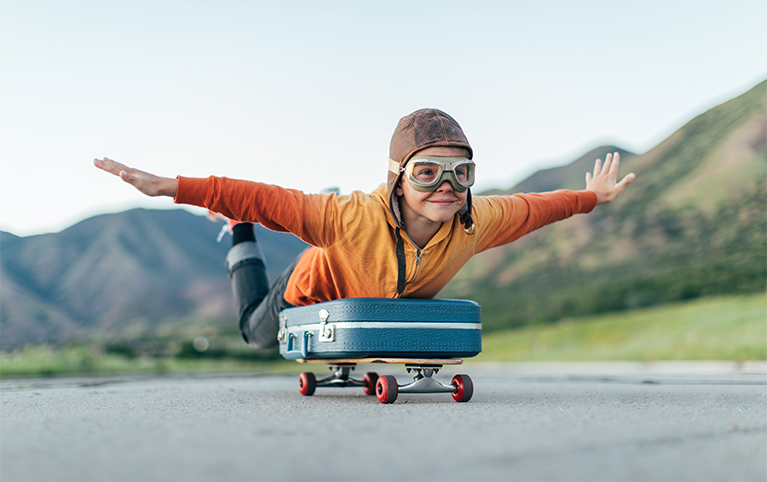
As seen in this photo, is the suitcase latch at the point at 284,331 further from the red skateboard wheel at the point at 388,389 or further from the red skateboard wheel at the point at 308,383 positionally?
the red skateboard wheel at the point at 388,389

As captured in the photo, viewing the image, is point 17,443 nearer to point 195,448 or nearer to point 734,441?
point 195,448

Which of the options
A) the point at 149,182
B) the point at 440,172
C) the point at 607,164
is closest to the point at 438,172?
the point at 440,172

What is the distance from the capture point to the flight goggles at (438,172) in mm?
3570

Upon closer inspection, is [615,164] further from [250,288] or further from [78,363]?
[78,363]

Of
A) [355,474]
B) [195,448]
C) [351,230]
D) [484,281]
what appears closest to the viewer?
[355,474]

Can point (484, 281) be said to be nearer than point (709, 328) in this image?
No

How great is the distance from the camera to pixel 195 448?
1982mm

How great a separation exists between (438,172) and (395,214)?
348mm

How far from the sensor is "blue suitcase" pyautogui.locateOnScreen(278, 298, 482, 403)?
11.6 ft

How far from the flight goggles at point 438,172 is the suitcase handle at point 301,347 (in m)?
1.15

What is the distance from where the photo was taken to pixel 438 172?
11.7 feet

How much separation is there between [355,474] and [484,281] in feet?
123

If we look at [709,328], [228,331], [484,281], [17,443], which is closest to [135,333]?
[228,331]

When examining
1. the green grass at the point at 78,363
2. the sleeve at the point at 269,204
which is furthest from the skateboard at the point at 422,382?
the green grass at the point at 78,363
